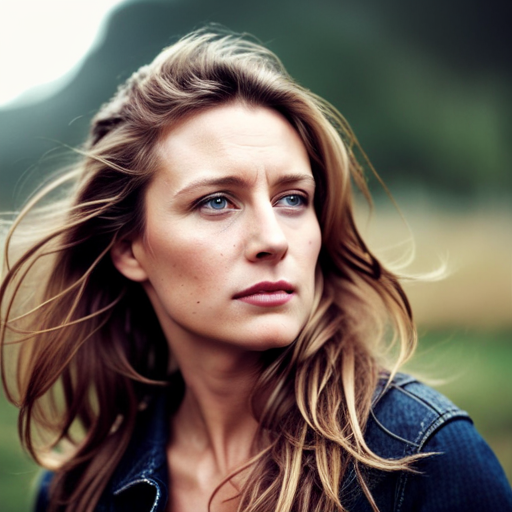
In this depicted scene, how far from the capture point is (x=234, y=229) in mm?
1937

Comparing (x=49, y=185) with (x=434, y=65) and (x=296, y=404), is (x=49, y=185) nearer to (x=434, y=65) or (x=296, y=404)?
(x=296, y=404)

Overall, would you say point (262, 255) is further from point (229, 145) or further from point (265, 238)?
point (229, 145)

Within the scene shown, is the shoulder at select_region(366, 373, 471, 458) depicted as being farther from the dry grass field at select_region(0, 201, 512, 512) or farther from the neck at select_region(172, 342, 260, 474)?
the dry grass field at select_region(0, 201, 512, 512)

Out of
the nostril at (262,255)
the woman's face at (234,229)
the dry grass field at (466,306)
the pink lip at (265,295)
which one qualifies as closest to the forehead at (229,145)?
the woman's face at (234,229)

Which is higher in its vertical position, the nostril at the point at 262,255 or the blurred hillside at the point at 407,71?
the blurred hillside at the point at 407,71

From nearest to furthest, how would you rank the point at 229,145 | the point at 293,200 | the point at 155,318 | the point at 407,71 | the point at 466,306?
the point at 229,145, the point at 293,200, the point at 155,318, the point at 466,306, the point at 407,71

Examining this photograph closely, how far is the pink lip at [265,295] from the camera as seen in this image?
1.88 m

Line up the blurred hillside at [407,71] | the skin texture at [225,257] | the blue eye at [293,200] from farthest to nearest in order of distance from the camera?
the blurred hillside at [407,71] → the blue eye at [293,200] → the skin texture at [225,257]

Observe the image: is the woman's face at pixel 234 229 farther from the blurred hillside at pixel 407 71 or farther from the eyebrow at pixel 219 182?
the blurred hillside at pixel 407 71

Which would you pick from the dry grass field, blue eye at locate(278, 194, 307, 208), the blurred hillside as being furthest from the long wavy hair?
the blurred hillside

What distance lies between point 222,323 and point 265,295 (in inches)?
6.6

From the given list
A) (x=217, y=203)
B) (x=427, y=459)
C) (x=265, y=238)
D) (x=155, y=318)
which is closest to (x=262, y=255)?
(x=265, y=238)

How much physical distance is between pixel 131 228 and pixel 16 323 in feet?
2.29

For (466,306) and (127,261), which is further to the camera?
(466,306)
